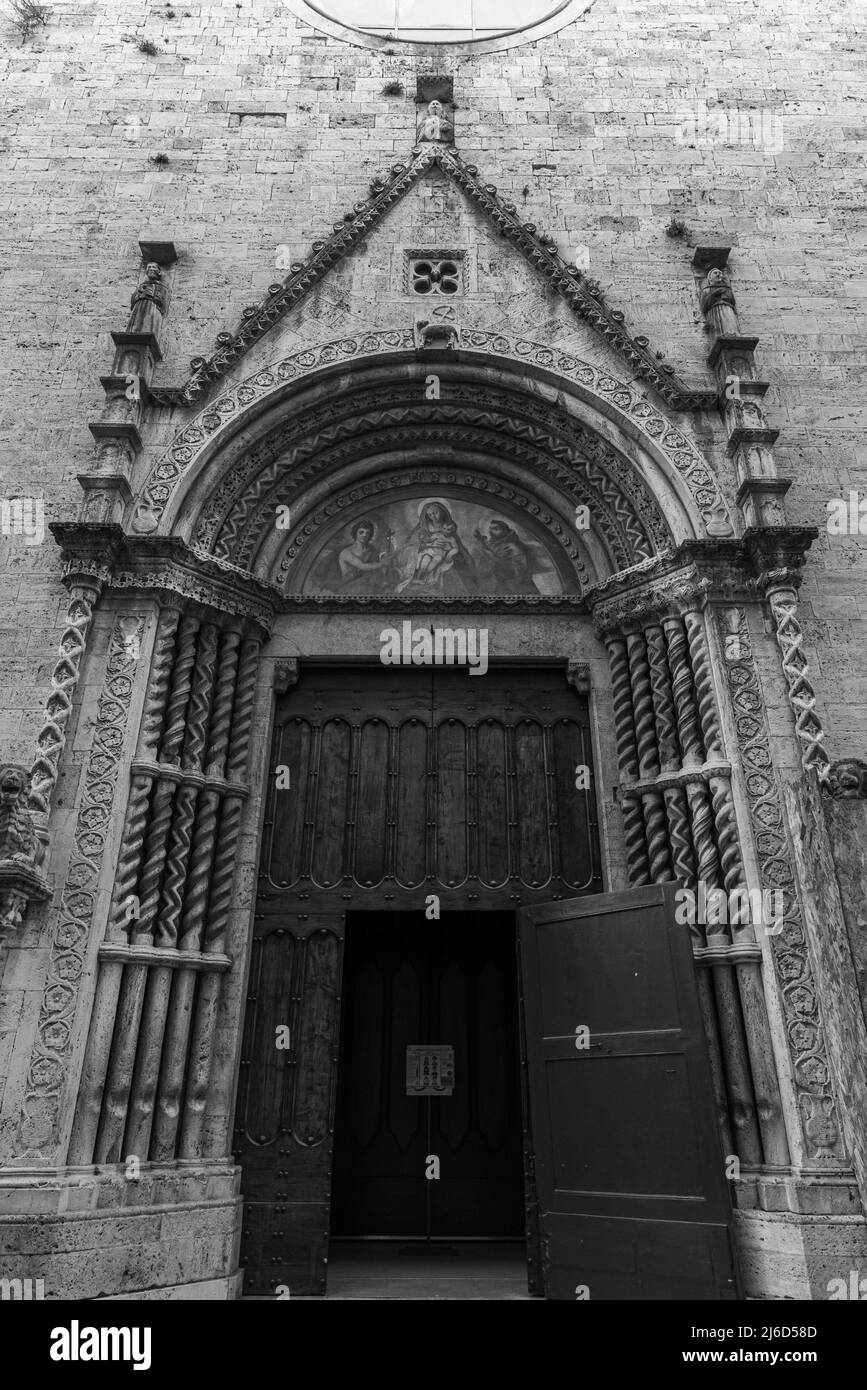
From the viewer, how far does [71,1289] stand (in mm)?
4996

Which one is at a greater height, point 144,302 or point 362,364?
point 144,302

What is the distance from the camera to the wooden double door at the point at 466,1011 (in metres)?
5.59

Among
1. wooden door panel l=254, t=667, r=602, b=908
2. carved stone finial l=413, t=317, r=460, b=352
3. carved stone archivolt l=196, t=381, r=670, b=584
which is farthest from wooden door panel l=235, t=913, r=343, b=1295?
carved stone finial l=413, t=317, r=460, b=352

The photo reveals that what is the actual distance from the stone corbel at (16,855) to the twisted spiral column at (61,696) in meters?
0.11

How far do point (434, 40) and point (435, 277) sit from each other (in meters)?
4.57

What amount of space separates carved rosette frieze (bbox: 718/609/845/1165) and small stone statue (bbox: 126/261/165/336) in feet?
18.7

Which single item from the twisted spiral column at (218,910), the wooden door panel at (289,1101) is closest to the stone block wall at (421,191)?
the twisted spiral column at (218,910)

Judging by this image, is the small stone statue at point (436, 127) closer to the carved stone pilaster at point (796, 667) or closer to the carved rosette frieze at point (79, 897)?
the carved stone pilaster at point (796, 667)

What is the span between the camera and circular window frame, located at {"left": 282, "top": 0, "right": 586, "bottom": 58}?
34.5 feet

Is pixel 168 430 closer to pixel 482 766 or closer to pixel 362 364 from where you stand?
pixel 362 364

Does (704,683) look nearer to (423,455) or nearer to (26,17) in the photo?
(423,455)

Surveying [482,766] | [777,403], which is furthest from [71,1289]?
[777,403]

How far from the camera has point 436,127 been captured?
9508mm

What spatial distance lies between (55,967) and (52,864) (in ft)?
2.22
